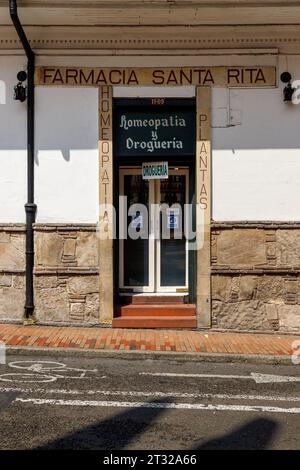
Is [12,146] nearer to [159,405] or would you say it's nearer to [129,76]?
[129,76]

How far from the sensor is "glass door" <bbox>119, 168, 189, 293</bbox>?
9.08 meters

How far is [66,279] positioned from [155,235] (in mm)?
1788

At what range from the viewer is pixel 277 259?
331 inches

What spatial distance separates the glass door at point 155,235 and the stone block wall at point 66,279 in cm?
77

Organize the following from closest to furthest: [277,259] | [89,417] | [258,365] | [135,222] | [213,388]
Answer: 1. [89,417]
2. [213,388]
3. [258,365]
4. [277,259]
5. [135,222]

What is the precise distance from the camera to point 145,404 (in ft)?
16.2

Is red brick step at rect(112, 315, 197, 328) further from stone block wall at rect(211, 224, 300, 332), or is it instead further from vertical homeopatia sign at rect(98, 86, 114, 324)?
stone block wall at rect(211, 224, 300, 332)

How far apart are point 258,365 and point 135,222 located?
11.5 ft

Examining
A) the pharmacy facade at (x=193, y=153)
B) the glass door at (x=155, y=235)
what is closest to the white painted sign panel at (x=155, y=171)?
the glass door at (x=155, y=235)

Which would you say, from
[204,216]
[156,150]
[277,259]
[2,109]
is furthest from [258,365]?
[2,109]

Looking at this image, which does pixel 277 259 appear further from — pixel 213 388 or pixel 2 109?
pixel 2 109

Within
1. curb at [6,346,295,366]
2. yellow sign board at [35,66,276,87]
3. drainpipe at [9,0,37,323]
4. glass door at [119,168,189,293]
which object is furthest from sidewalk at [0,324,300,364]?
yellow sign board at [35,66,276,87]

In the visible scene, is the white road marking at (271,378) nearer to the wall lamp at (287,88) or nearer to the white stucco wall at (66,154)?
the white stucco wall at (66,154)

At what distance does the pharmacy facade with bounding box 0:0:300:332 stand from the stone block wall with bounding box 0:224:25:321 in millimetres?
17
